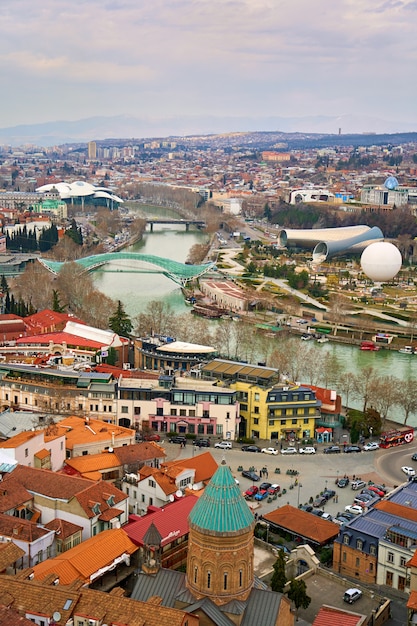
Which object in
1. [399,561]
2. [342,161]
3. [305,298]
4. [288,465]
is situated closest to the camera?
[399,561]

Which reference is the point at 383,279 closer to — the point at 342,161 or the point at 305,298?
the point at 305,298

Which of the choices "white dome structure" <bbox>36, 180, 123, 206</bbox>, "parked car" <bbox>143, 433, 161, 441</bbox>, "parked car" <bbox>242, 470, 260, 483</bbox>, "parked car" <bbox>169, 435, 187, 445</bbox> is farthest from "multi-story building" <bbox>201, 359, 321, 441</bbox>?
"white dome structure" <bbox>36, 180, 123, 206</bbox>

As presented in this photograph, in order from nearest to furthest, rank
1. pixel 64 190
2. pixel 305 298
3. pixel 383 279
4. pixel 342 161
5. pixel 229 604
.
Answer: pixel 229 604 → pixel 305 298 → pixel 383 279 → pixel 64 190 → pixel 342 161

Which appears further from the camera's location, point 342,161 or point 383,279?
point 342,161

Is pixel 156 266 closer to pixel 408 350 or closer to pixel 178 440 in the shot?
pixel 408 350

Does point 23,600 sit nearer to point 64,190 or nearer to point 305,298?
point 305,298

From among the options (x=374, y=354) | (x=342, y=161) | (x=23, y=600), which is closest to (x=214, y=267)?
(x=374, y=354)

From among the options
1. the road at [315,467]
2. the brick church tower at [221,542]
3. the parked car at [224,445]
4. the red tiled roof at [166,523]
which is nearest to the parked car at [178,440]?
the road at [315,467]

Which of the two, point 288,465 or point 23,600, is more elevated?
point 23,600
